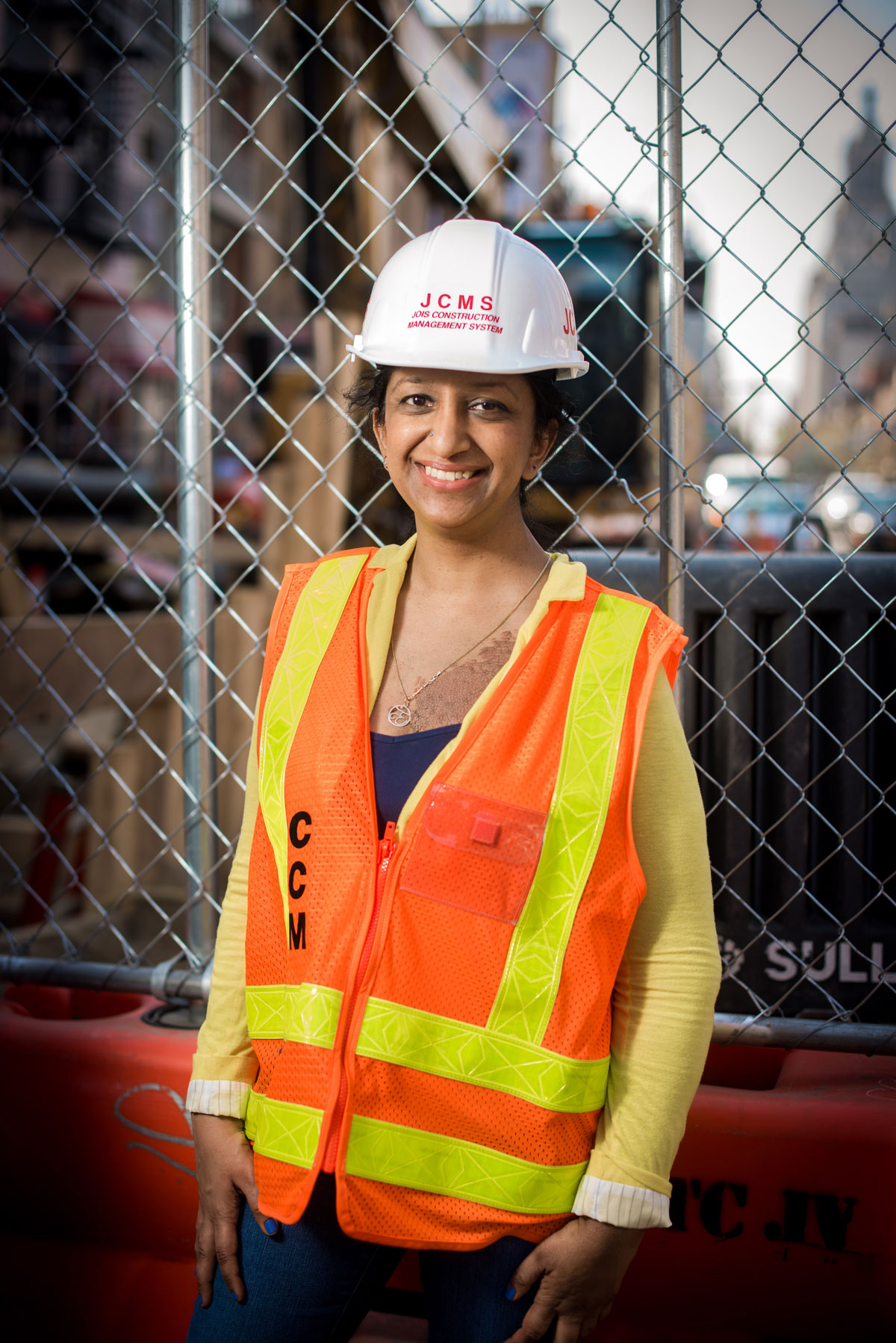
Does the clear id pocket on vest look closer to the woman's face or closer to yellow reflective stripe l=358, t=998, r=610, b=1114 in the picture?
yellow reflective stripe l=358, t=998, r=610, b=1114

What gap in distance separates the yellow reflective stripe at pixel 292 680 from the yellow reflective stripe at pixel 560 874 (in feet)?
1.30

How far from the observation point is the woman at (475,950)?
1436 mm

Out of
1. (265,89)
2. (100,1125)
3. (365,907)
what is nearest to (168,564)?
(100,1125)

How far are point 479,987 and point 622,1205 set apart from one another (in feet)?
1.20

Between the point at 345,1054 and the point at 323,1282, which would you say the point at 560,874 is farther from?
the point at 323,1282

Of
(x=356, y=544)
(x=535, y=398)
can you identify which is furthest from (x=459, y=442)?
(x=356, y=544)

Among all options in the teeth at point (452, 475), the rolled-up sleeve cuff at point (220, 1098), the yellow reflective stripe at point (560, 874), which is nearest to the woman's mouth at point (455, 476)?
the teeth at point (452, 475)

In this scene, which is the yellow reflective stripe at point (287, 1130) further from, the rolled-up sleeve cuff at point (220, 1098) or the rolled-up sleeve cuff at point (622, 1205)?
the rolled-up sleeve cuff at point (622, 1205)

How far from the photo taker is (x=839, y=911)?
245 cm

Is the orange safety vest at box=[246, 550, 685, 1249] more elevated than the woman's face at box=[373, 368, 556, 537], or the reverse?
the woman's face at box=[373, 368, 556, 537]

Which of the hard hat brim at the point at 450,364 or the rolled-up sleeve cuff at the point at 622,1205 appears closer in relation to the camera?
the rolled-up sleeve cuff at the point at 622,1205

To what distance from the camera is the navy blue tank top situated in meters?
1.54

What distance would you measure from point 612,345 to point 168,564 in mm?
5249

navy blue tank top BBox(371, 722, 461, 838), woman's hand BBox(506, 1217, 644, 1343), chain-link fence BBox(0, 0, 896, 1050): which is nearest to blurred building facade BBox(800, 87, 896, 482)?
chain-link fence BBox(0, 0, 896, 1050)
